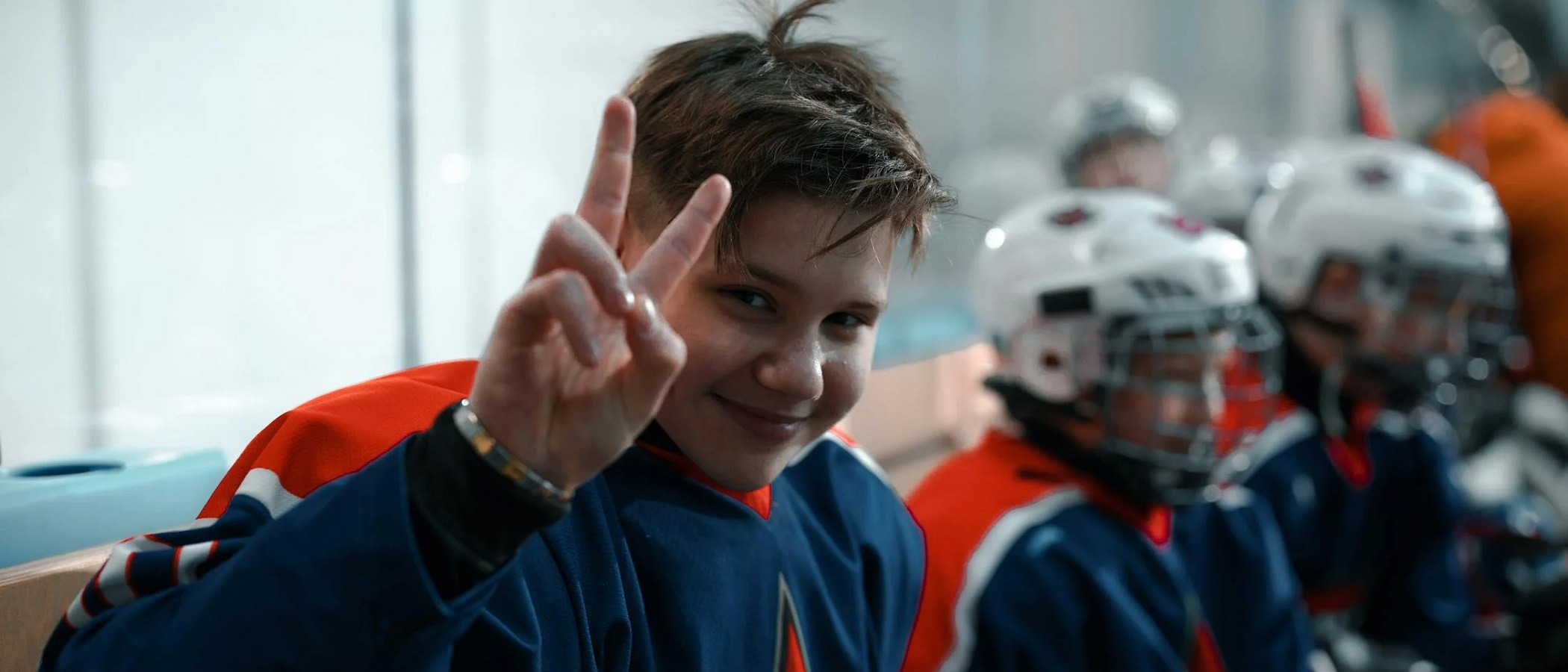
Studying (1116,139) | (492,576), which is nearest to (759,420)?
(492,576)

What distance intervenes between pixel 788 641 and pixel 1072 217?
1048 millimetres

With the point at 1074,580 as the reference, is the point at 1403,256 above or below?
above

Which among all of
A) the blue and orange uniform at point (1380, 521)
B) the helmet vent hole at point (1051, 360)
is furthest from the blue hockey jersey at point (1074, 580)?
the blue and orange uniform at point (1380, 521)

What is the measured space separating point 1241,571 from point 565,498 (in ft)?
5.30

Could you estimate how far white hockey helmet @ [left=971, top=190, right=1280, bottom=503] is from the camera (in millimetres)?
1779

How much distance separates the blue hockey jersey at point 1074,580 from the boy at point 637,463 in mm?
275

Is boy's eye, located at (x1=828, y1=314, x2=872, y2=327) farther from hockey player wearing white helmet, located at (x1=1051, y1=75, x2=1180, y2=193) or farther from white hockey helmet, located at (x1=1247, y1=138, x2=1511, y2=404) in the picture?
hockey player wearing white helmet, located at (x1=1051, y1=75, x2=1180, y2=193)

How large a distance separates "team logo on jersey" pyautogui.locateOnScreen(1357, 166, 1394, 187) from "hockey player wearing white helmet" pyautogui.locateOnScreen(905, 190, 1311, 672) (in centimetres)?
81

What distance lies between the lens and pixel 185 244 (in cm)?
150

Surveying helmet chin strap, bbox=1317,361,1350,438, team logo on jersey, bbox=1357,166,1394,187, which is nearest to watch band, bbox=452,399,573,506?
helmet chin strap, bbox=1317,361,1350,438

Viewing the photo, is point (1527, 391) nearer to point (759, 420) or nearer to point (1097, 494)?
point (1097, 494)

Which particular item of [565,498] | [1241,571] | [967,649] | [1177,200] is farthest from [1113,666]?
[1177,200]

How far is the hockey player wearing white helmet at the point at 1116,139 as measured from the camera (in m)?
3.56

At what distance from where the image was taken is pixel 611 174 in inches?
30.1
